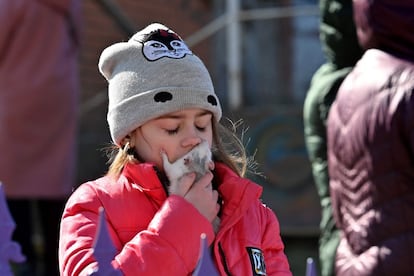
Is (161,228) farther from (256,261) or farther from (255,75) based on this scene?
(255,75)

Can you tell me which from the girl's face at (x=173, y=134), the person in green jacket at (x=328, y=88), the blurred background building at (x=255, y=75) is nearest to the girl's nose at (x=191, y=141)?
the girl's face at (x=173, y=134)

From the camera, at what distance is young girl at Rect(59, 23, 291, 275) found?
A: 2498 mm

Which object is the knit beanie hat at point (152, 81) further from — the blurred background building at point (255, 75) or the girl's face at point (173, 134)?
the blurred background building at point (255, 75)

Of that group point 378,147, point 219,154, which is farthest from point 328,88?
point 219,154

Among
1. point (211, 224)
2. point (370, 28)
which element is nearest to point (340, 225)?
point (370, 28)

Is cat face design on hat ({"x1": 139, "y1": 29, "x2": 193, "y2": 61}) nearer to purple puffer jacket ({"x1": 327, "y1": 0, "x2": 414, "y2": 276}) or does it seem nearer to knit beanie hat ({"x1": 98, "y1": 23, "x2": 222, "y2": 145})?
knit beanie hat ({"x1": 98, "y1": 23, "x2": 222, "y2": 145})

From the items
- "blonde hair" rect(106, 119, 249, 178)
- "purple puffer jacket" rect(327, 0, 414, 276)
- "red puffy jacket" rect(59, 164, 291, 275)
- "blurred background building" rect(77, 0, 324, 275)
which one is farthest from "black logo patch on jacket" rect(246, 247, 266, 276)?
"blurred background building" rect(77, 0, 324, 275)

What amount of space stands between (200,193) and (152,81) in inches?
13.8

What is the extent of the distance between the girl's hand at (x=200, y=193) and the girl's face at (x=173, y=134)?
0.26ft

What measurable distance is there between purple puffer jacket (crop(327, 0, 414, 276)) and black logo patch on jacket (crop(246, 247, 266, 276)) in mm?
1133

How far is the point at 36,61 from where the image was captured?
6051 mm

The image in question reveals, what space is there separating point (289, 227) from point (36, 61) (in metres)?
2.03

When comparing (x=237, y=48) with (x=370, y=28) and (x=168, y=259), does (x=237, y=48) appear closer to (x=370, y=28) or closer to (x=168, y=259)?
(x=370, y=28)

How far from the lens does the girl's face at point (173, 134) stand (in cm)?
267
